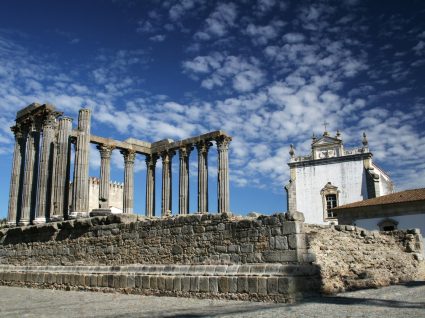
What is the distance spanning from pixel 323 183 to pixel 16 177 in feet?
78.8

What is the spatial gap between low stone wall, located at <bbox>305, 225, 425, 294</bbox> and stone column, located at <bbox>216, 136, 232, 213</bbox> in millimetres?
11129

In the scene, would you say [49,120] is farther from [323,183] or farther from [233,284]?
[323,183]

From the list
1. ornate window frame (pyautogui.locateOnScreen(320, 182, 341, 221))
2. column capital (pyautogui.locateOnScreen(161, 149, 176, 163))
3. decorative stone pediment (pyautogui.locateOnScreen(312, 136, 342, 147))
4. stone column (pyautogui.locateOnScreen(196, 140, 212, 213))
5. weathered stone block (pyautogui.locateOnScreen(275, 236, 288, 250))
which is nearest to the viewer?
weathered stone block (pyautogui.locateOnScreen(275, 236, 288, 250))

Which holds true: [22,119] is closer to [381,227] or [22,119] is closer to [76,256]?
[76,256]

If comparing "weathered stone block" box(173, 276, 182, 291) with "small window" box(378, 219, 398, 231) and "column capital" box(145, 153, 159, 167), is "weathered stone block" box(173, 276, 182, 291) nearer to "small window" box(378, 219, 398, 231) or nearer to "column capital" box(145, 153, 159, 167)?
"small window" box(378, 219, 398, 231)

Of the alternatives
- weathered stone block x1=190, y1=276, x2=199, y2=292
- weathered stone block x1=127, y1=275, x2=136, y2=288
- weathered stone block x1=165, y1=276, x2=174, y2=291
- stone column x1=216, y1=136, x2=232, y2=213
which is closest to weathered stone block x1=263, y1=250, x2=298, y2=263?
weathered stone block x1=190, y1=276, x2=199, y2=292

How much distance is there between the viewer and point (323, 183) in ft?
118

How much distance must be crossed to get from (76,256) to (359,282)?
8.81 meters

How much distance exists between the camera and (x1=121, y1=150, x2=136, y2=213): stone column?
982 inches

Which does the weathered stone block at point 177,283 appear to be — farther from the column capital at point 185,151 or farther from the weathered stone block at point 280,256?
the column capital at point 185,151

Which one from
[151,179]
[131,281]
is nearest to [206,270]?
[131,281]

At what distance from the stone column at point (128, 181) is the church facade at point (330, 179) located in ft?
51.6

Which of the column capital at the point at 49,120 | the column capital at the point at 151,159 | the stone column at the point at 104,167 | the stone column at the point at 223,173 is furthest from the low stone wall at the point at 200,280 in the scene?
the column capital at the point at 151,159

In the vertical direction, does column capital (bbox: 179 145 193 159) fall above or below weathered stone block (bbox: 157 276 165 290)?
above
